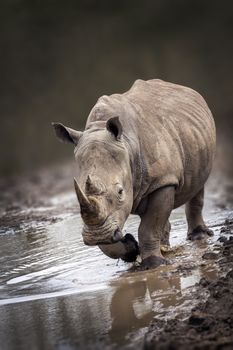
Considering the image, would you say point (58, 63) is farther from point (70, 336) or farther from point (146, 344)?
point (146, 344)

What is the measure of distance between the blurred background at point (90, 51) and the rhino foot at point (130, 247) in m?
1.56

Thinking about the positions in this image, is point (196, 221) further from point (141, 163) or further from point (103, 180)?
point (103, 180)

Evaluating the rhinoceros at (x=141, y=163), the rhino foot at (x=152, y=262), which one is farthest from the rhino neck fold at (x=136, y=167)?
the rhino foot at (x=152, y=262)

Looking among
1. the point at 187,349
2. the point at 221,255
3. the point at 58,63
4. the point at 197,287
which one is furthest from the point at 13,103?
the point at 187,349

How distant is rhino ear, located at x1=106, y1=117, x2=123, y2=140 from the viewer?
250 inches

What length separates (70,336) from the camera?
5047mm

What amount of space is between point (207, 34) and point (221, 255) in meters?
1.78

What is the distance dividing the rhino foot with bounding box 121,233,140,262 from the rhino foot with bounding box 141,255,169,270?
0.10m

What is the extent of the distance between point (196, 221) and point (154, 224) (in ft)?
4.23

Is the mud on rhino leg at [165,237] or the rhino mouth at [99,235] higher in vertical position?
the rhino mouth at [99,235]

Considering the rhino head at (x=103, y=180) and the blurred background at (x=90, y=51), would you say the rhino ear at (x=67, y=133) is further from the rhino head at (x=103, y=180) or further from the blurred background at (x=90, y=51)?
the blurred background at (x=90, y=51)

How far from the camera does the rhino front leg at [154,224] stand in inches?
266

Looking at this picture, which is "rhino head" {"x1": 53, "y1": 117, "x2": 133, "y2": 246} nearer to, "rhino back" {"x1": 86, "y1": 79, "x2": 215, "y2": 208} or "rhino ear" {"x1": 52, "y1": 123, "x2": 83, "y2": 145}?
"rhino ear" {"x1": 52, "y1": 123, "x2": 83, "y2": 145}

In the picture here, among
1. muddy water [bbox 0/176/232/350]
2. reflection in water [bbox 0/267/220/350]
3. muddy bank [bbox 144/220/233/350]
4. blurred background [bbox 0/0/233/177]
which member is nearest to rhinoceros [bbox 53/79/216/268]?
muddy water [bbox 0/176/232/350]
